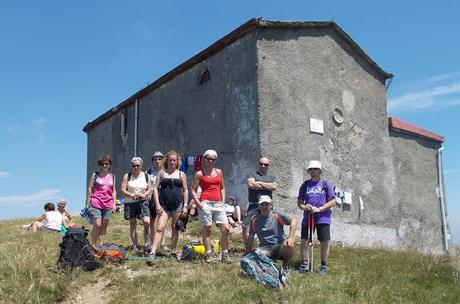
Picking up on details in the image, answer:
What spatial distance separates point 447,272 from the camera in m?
8.30

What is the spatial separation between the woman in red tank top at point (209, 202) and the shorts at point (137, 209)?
1036 millimetres

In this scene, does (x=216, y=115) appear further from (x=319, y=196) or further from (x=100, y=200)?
(x=319, y=196)

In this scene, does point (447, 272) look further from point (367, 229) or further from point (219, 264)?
point (367, 229)

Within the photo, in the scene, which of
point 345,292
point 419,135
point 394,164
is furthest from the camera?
point 419,135

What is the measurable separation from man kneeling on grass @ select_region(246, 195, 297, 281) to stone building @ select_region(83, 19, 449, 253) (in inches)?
156

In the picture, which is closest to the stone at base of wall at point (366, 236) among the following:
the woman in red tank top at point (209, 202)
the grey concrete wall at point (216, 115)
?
the grey concrete wall at point (216, 115)

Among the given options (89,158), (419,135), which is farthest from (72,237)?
(89,158)

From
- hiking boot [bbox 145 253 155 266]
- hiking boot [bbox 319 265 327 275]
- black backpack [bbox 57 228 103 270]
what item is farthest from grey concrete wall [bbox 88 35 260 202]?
black backpack [bbox 57 228 103 270]

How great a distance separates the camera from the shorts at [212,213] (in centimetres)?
739

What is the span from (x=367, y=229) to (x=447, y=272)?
5284 millimetres

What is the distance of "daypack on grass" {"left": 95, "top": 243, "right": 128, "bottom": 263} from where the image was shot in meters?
7.20

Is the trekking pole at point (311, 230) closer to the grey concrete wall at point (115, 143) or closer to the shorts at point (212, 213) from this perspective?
the shorts at point (212, 213)

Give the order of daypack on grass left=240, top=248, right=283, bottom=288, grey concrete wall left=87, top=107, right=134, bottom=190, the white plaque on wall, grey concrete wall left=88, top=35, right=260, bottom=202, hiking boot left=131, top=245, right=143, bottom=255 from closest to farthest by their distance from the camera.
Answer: daypack on grass left=240, top=248, right=283, bottom=288
hiking boot left=131, top=245, right=143, bottom=255
grey concrete wall left=88, top=35, right=260, bottom=202
the white plaque on wall
grey concrete wall left=87, top=107, right=134, bottom=190

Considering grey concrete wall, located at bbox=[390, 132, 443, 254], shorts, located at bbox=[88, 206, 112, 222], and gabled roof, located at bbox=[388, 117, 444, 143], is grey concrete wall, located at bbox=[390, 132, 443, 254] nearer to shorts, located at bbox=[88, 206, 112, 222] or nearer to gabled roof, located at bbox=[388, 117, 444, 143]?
gabled roof, located at bbox=[388, 117, 444, 143]
